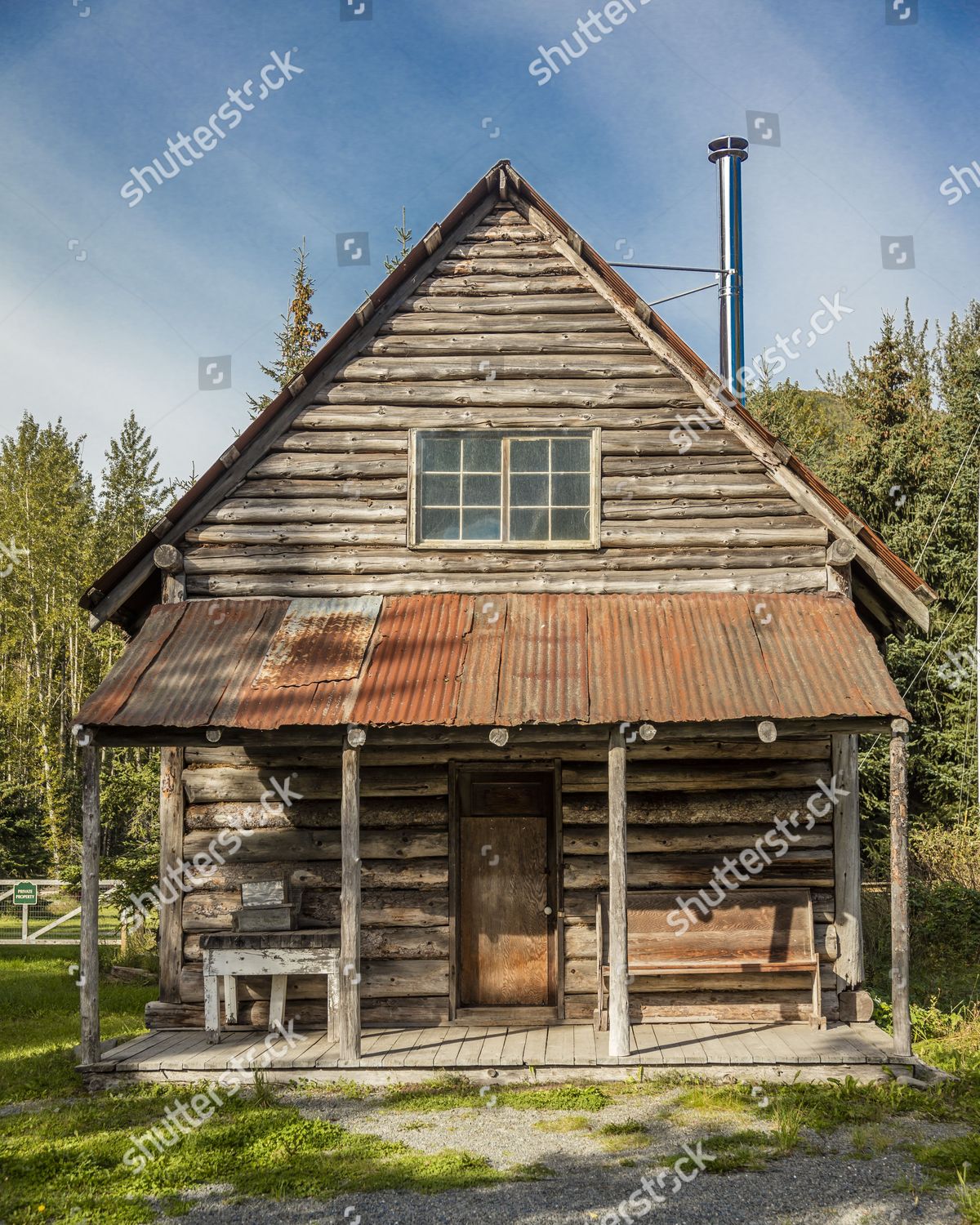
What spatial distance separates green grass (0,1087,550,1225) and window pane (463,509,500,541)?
559 centimetres

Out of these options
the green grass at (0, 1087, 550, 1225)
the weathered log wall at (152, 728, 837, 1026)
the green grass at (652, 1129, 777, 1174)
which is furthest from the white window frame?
the green grass at (652, 1129, 777, 1174)

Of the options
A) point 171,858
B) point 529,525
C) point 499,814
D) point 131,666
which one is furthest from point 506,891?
point 131,666

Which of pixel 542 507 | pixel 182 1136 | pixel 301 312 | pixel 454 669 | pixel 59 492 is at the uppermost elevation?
pixel 301 312

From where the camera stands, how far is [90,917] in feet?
29.1

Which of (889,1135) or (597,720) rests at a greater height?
(597,720)

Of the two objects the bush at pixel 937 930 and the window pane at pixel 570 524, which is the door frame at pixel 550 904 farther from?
the bush at pixel 937 930

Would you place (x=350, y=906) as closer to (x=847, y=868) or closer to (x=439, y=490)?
(x=439, y=490)

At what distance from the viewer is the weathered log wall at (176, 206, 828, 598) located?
1067 cm

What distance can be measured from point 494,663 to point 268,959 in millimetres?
3310

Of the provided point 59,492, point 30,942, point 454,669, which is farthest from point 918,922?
point 59,492

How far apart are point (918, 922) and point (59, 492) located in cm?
2931

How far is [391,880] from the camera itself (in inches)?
408

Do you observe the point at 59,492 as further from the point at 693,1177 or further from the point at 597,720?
the point at 693,1177

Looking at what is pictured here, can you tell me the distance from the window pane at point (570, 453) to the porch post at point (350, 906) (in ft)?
12.5
